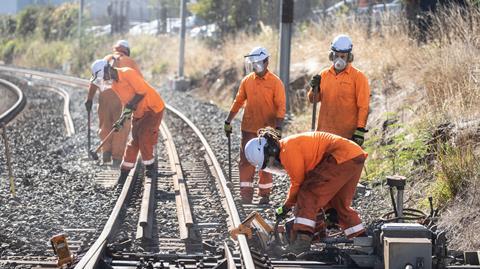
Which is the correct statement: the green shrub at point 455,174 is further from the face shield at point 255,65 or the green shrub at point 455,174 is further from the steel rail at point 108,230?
the steel rail at point 108,230

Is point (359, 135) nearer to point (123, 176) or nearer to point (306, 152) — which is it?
point (306, 152)

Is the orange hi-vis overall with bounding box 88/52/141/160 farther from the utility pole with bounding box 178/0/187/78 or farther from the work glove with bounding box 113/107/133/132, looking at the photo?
the utility pole with bounding box 178/0/187/78

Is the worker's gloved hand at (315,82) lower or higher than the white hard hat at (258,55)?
lower

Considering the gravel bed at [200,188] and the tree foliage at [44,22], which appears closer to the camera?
the gravel bed at [200,188]

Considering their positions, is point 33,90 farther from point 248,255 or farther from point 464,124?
point 248,255

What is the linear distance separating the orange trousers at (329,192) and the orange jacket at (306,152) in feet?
0.18

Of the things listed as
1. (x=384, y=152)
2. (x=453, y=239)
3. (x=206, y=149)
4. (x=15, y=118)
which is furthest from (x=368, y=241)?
(x=15, y=118)

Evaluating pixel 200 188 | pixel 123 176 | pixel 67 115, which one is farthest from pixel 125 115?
pixel 67 115

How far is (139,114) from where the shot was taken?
39.9 ft

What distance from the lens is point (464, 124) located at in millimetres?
10250

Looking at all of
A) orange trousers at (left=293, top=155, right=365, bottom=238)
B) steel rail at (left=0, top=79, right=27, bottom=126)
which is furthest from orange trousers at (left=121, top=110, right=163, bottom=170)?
steel rail at (left=0, top=79, right=27, bottom=126)

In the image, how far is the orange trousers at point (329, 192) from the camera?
756 centimetres

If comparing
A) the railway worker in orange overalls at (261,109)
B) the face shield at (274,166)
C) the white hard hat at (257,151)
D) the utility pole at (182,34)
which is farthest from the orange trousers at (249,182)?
the utility pole at (182,34)

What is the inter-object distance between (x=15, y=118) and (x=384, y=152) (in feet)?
41.3
